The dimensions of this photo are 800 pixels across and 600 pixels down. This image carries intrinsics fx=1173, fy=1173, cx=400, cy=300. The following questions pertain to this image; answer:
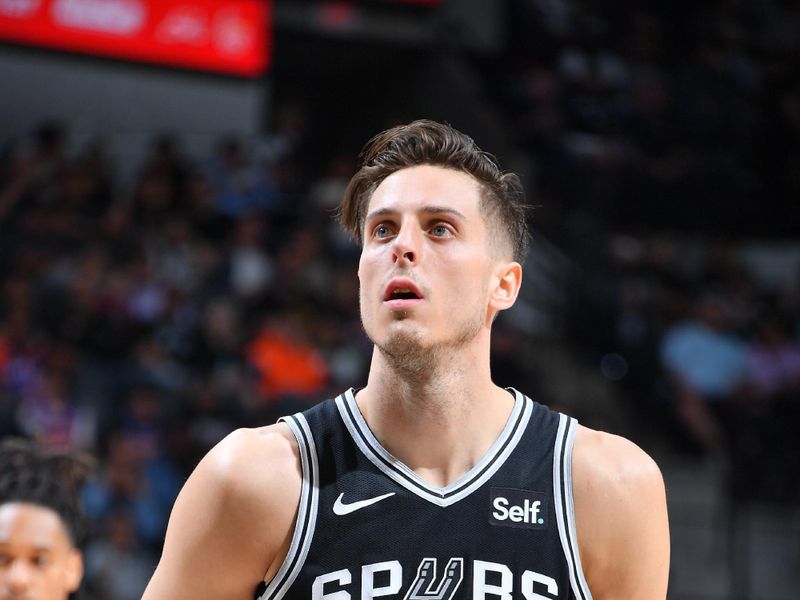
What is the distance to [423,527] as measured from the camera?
8.79 feet

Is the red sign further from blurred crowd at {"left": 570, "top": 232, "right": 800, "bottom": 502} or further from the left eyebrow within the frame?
the left eyebrow

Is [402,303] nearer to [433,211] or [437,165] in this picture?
[433,211]

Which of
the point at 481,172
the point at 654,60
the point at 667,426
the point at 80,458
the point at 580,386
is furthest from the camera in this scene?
the point at 654,60

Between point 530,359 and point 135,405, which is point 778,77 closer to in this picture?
point 530,359

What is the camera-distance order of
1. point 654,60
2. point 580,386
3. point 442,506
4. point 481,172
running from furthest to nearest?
point 654,60
point 580,386
point 481,172
point 442,506

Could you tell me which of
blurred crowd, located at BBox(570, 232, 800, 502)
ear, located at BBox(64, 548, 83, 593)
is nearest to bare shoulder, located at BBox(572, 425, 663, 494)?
ear, located at BBox(64, 548, 83, 593)

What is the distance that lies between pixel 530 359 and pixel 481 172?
6.51 m

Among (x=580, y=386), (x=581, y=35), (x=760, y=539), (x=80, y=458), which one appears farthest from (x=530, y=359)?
(x=80, y=458)

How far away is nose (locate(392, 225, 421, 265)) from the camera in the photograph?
8.97 feet

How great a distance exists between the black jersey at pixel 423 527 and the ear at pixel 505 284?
1.18ft

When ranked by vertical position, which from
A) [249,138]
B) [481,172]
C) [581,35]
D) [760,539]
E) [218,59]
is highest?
[581,35]

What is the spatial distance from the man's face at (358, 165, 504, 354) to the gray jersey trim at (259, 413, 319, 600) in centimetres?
34

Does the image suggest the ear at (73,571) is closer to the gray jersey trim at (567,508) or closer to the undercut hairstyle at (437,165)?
the undercut hairstyle at (437,165)

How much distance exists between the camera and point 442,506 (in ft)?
8.89
